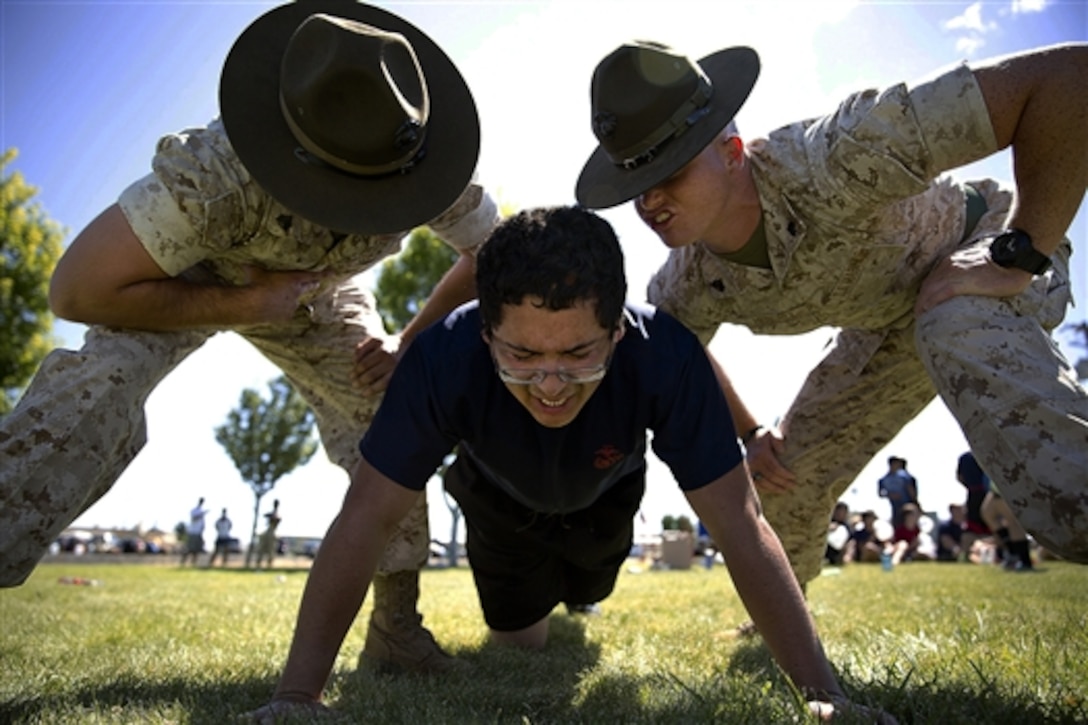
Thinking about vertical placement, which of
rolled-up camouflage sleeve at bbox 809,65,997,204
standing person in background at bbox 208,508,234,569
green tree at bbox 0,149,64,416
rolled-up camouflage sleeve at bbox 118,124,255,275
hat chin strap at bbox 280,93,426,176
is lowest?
standing person in background at bbox 208,508,234,569

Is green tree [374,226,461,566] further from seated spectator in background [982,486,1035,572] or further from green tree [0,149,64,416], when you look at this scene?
seated spectator in background [982,486,1035,572]

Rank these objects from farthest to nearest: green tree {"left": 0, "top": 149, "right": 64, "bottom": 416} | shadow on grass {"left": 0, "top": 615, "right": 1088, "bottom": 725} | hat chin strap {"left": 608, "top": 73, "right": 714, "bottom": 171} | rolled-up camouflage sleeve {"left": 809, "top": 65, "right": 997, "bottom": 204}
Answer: green tree {"left": 0, "top": 149, "right": 64, "bottom": 416} < hat chin strap {"left": 608, "top": 73, "right": 714, "bottom": 171} < rolled-up camouflage sleeve {"left": 809, "top": 65, "right": 997, "bottom": 204} < shadow on grass {"left": 0, "top": 615, "right": 1088, "bottom": 725}

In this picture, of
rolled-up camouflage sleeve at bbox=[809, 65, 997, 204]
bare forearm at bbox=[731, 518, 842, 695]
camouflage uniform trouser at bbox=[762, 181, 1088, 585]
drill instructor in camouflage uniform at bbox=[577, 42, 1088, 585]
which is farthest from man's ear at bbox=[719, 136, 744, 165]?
bare forearm at bbox=[731, 518, 842, 695]

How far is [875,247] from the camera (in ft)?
12.4

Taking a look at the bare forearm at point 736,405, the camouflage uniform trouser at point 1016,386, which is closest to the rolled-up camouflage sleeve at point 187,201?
the bare forearm at point 736,405

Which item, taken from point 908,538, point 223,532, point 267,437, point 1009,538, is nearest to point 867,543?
point 908,538

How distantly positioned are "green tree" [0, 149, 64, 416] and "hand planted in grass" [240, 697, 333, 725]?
2142 centimetres

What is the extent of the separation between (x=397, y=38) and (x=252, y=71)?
60 cm

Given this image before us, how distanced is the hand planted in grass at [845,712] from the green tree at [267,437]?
132ft

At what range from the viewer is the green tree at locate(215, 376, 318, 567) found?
135 feet

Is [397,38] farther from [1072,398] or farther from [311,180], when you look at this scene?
[1072,398]

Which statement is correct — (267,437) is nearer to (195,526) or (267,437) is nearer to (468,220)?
(195,526)

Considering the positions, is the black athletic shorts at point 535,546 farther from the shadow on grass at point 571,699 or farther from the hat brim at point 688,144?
the hat brim at point 688,144

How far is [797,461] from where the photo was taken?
184 inches
